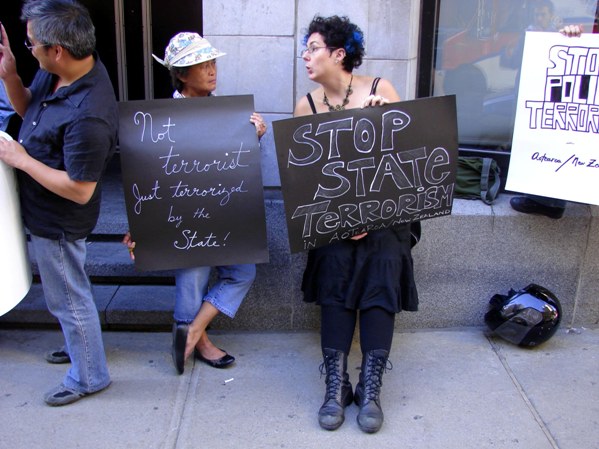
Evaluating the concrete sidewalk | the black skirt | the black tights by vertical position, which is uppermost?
the black skirt

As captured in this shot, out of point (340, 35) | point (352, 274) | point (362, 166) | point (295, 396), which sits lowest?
point (295, 396)

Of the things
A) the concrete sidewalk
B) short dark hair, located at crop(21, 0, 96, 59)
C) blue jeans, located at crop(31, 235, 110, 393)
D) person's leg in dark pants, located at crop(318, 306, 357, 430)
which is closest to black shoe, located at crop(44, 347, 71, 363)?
the concrete sidewalk

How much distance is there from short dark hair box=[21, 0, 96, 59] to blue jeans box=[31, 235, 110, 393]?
83 cm

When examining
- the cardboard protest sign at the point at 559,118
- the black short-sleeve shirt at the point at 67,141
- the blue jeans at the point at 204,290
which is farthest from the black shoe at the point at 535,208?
the black short-sleeve shirt at the point at 67,141

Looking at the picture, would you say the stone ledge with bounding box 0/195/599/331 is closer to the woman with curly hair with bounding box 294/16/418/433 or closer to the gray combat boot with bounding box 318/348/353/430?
the woman with curly hair with bounding box 294/16/418/433

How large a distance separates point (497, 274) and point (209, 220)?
5.60ft

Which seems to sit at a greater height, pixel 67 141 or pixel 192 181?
pixel 67 141

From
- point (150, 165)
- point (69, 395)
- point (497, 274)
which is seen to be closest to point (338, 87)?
point (150, 165)

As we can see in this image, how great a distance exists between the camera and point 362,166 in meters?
3.39

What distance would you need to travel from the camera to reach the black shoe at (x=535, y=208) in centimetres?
405

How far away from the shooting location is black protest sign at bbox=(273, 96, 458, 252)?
3.31 m

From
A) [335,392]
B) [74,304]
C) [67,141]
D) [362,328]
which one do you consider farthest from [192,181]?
[335,392]

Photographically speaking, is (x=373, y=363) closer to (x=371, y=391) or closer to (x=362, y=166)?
(x=371, y=391)

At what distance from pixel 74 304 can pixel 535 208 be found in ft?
8.05
